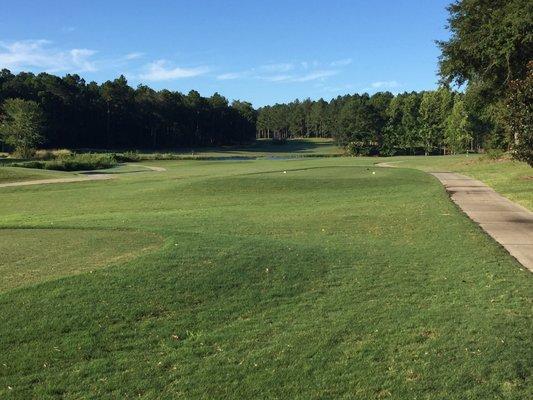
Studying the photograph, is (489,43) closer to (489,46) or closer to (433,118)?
(489,46)

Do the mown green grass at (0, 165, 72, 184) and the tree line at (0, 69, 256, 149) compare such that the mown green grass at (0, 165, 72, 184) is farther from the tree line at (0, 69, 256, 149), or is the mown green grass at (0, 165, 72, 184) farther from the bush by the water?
the tree line at (0, 69, 256, 149)

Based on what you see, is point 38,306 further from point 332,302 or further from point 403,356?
point 403,356

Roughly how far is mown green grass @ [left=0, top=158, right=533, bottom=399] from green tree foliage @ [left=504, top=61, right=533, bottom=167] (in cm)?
399

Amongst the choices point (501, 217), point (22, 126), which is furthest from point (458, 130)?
point (501, 217)

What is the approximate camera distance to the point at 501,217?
17.1 m

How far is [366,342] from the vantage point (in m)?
5.86

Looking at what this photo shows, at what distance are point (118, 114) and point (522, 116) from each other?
428 feet

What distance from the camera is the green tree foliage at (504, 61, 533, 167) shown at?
14.8 meters

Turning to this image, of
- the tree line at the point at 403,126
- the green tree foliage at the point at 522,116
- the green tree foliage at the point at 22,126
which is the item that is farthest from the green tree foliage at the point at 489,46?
the tree line at the point at 403,126

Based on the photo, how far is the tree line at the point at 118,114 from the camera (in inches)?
4673

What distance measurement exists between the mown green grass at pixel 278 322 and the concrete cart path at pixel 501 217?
509 mm

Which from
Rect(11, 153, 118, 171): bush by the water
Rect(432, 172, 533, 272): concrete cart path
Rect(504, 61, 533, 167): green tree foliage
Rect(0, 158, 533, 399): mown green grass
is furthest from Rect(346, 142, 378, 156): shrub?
Rect(0, 158, 533, 399): mown green grass

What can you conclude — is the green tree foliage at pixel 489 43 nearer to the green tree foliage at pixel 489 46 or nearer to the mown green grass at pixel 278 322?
the green tree foliage at pixel 489 46

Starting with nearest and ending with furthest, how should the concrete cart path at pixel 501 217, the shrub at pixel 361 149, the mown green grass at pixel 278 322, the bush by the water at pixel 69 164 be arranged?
the mown green grass at pixel 278 322
the concrete cart path at pixel 501 217
the bush by the water at pixel 69 164
the shrub at pixel 361 149
